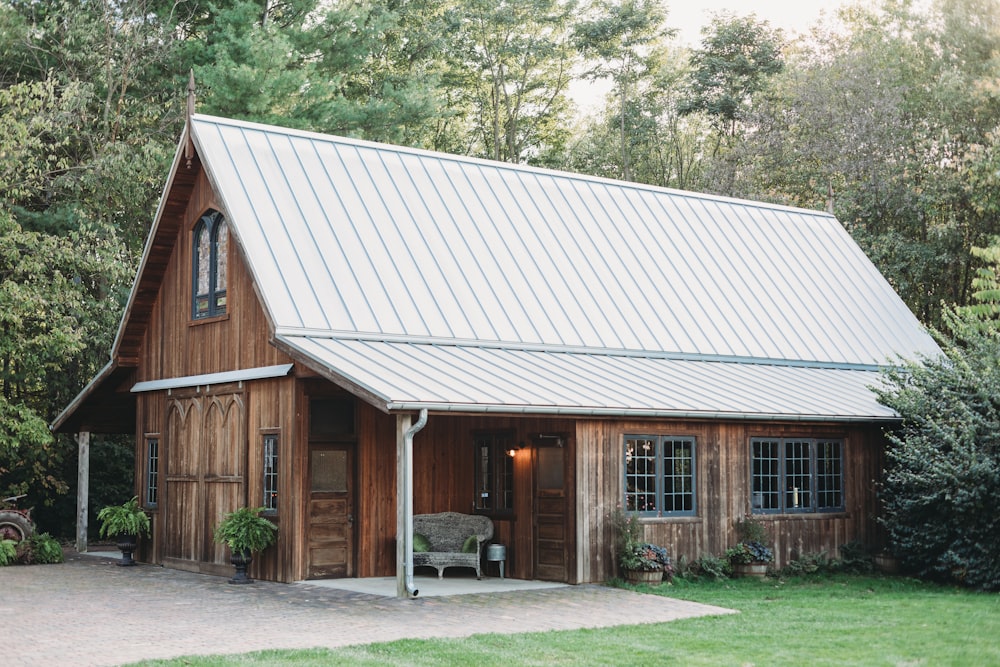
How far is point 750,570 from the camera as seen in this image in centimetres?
1702

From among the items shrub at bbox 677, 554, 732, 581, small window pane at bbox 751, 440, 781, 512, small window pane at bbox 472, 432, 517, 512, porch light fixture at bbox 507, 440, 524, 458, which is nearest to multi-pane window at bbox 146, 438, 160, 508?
small window pane at bbox 472, 432, 517, 512

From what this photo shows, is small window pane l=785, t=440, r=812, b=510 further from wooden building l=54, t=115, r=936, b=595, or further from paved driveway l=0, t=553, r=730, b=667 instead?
paved driveway l=0, t=553, r=730, b=667

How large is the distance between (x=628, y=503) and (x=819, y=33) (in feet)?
97.6

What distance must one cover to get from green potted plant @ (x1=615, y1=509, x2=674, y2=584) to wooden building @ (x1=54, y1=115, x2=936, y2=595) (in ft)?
0.83

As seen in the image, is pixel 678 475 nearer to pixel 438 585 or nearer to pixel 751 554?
pixel 751 554

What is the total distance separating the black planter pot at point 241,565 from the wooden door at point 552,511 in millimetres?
3839

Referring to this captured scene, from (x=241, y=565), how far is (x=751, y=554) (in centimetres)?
698

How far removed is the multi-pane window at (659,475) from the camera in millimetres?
16453

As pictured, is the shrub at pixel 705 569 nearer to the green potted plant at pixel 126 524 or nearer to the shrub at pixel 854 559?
the shrub at pixel 854 559

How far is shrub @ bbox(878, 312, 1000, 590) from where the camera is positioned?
643 inches

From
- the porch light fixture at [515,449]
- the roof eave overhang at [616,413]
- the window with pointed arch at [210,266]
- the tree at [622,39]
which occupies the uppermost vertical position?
the tree at [622,39]

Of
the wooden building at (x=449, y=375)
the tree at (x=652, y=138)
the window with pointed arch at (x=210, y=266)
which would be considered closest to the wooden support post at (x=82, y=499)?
the wooden building at (x=449, y=375)

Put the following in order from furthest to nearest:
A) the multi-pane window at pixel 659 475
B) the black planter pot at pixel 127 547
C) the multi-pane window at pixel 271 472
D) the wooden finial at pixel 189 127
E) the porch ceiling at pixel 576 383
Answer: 1. the black planter pot at pixel 127 547
2. the wooden finial at pixel 189 127
3. the multi-pane window at pixel 271 472
4. the multi-pane window at pixel 659 475
5. the porch ceiling at pixel 576 383

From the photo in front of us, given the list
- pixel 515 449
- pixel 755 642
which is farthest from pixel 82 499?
pixel 755 642
